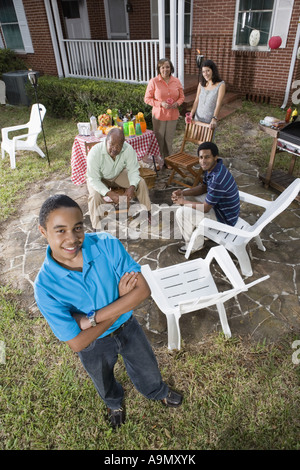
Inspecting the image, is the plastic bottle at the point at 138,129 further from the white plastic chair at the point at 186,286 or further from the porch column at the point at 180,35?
the porch column at the point at 180,35

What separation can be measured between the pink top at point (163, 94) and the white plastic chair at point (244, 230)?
251cm

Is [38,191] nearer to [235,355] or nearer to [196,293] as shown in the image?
[196,293]

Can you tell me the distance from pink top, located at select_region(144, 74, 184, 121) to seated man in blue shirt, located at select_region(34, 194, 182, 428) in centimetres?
423

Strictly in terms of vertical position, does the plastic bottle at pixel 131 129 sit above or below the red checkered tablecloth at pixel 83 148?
above

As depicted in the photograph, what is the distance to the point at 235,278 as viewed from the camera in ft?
8.48

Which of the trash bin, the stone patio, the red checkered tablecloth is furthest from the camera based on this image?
the trash bin

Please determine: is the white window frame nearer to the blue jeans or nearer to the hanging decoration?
the hanging decoration

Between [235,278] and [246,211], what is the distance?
2.26 m

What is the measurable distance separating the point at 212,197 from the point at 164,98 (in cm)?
288

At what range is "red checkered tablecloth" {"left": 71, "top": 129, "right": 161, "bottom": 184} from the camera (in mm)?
4785

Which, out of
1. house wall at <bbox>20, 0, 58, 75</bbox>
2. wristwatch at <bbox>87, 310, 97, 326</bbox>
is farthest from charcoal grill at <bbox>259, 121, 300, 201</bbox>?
house wall at <bbox>20, 0, 58, 75</bbox>

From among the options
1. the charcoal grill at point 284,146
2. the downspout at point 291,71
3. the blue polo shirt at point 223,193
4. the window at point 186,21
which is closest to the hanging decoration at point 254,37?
the downspout at point 291,71

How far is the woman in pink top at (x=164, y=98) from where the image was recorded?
5.13 meters
